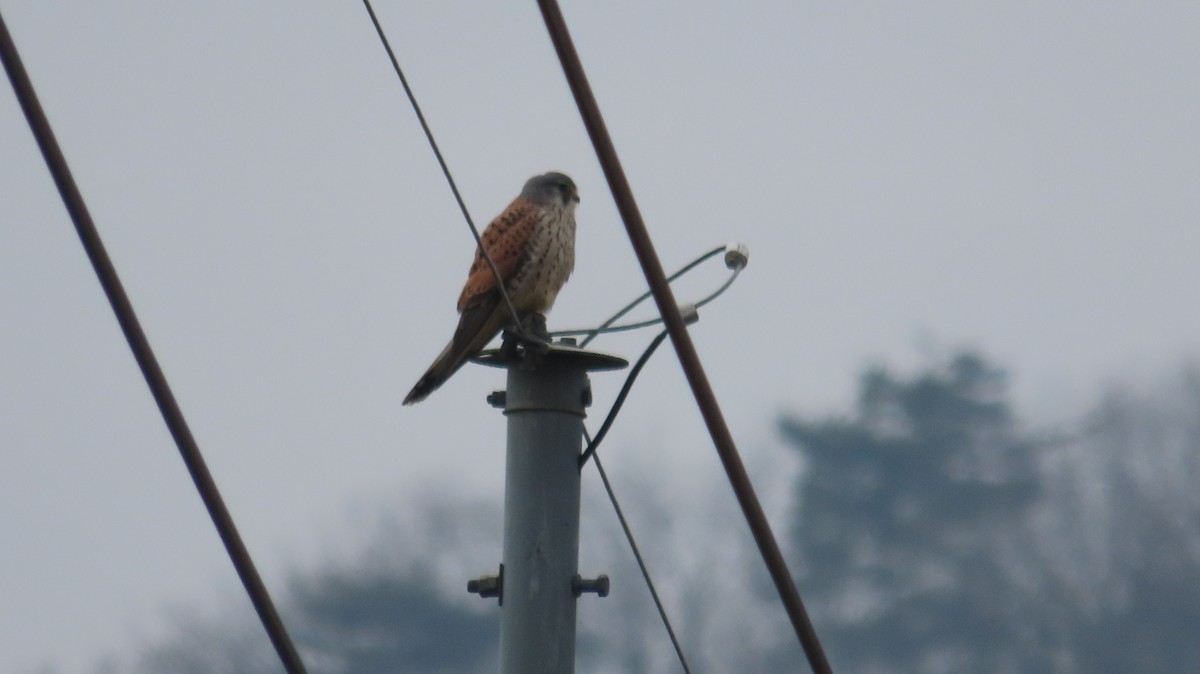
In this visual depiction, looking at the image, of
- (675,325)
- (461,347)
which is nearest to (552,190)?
(461,347)

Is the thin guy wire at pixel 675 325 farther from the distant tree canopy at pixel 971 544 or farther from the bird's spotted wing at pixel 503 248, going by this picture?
the distant tree canopy at pixel 971 544

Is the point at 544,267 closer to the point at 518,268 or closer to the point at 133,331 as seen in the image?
the point at 518,268

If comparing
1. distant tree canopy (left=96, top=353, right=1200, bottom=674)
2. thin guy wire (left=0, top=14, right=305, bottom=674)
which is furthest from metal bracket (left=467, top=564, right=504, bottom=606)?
distant tree canopy (left=96, top=353, right=1200, bottom=674)

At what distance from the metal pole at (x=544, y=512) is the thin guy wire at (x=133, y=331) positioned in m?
1.06

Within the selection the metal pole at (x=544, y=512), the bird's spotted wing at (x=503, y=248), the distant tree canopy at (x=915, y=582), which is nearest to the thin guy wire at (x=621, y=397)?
the metal pole at (x=544, y=512)

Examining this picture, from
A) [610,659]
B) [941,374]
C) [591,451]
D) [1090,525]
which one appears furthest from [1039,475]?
[591,451]

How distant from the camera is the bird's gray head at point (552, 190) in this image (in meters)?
7.61

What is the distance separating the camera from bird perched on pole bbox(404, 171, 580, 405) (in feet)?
20.2

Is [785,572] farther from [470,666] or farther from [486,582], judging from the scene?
[470,666]

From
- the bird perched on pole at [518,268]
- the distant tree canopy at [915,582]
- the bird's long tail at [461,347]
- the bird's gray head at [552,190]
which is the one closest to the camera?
the bird's long tail at [461,347]

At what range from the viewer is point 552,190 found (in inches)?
301

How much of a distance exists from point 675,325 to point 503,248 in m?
3.95

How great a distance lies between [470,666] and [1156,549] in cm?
2592

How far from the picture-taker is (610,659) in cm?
5756
